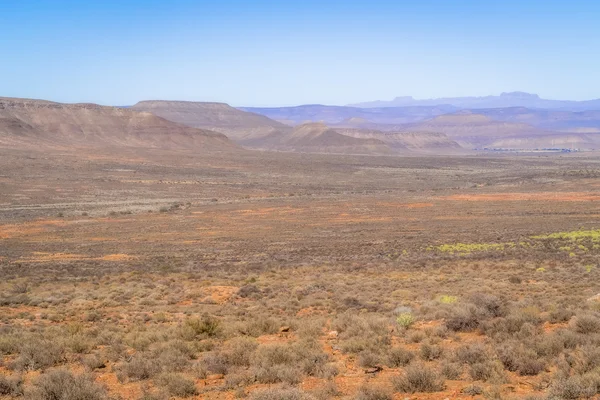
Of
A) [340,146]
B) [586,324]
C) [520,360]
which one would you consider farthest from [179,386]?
[340,146]

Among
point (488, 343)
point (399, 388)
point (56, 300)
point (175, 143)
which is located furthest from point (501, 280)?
point (175, 143)

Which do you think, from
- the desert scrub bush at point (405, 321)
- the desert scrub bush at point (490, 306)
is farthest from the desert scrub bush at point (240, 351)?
the desert scrub bush at point (490, 306)

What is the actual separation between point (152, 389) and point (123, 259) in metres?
22.2

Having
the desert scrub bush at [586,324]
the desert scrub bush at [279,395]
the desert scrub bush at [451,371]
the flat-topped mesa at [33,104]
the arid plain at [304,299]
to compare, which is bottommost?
the arid plain at [304,299]

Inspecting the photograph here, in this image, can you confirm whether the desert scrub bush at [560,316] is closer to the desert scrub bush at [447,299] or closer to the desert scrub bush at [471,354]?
the desert scrub bush at [471,354]

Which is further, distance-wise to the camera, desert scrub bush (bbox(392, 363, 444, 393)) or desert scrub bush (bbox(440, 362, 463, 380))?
desert scrub bush (bbox(440, 362, 463, 380))

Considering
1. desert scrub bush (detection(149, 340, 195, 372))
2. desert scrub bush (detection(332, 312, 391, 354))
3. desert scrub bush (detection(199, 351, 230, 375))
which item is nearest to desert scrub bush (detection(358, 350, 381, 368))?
desert scrub bush (detection(332, 312, 391, 354))

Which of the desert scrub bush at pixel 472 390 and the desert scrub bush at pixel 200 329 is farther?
the desert scrub bush at pixel 200 329

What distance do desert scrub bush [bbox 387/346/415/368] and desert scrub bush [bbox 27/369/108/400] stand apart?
428cm

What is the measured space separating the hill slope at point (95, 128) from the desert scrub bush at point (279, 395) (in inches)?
5367

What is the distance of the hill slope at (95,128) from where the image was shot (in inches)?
5502

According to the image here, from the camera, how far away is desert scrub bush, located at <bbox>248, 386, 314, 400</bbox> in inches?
264

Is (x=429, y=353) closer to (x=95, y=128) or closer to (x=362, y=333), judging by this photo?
(x=362, y=333)

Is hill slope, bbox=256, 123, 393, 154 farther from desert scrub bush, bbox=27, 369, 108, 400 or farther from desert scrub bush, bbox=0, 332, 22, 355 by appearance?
desert scrub bush, bbox=27, 369, 108, 400
